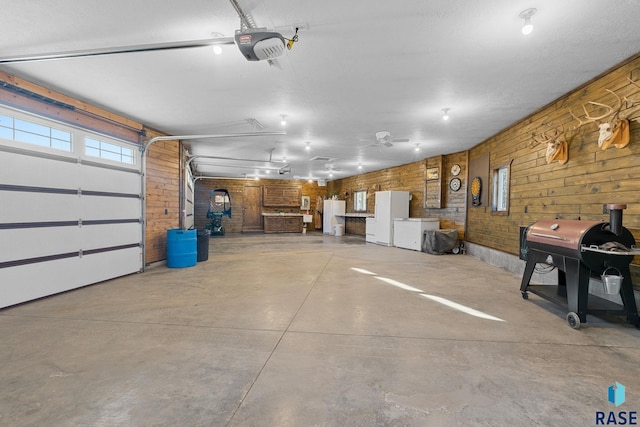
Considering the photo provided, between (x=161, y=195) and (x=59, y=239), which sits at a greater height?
(x=161, y=195)

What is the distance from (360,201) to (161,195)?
902 centimetres

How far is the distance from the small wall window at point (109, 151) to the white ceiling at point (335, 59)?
647 mm

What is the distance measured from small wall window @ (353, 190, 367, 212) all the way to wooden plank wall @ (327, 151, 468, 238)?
229 mm

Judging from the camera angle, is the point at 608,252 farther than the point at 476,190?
No

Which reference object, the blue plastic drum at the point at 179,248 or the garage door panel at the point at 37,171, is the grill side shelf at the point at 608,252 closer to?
the blue plastic drum at the point at 179,248

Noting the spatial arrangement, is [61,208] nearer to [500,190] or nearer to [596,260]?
[596,260]

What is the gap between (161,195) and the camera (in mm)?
6066

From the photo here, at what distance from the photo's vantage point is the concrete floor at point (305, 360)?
1.71 m

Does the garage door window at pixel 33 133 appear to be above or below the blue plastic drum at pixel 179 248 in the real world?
above

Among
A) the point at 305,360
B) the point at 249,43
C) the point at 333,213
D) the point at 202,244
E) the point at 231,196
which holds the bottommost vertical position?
the point at 305,360

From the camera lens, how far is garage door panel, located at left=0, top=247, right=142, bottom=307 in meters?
3.48

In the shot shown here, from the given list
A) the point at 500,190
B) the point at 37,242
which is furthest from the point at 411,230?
the point at 37,242

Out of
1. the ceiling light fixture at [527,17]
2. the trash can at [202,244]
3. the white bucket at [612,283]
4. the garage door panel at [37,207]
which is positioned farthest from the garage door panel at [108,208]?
the white bucket at [612,283]

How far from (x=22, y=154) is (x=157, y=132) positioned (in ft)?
A: 8.64
